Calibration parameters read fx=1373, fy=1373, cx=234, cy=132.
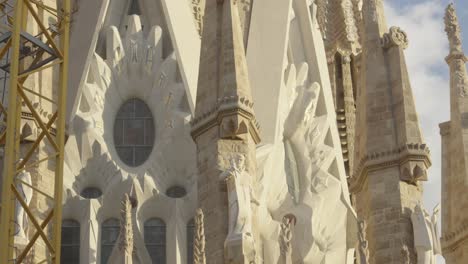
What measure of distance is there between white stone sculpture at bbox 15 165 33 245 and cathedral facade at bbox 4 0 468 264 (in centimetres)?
9

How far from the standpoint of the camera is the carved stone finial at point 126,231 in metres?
22.8

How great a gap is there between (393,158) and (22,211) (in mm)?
6385

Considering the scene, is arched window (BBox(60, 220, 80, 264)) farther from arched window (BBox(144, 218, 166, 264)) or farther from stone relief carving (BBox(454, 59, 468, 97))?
stone relief carving (BBox(454, 59, 468, 97))

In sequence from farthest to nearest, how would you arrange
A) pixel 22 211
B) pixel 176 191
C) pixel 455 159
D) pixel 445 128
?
1. pixel 445 128
2. pixel 455 159
3. pixel 176 191
4. pixel 22 211

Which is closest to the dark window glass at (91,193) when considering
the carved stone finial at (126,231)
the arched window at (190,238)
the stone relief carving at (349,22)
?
the arched window at (190,238)

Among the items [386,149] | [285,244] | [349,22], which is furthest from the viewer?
[349,22]

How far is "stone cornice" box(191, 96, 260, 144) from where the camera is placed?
72.6 feet

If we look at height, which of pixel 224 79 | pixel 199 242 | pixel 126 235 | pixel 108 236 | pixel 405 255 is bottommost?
pixel 199 242

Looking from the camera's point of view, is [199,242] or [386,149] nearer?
[199,242]

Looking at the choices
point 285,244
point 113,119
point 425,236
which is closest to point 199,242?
point 285,244

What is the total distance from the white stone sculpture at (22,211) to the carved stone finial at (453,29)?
9335 millimetres

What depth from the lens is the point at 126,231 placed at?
22953 mm

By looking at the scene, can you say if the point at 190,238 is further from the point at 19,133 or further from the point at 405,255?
the point at 19,133

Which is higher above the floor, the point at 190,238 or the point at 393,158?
the point at 393,158
